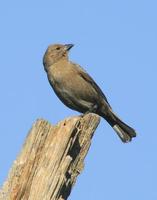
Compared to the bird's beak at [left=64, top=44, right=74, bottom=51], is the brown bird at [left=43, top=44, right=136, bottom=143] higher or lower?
lower

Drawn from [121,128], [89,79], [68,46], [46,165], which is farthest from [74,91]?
[46,165]

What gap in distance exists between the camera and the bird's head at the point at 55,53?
12.9 meters

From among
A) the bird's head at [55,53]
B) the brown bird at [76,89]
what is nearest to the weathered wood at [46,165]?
the brown bird at [76,89]

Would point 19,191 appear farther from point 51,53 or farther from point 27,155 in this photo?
point 51,53

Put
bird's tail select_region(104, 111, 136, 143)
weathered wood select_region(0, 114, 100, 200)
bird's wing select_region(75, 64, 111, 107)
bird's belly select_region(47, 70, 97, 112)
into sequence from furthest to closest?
bird's wing select_region(75, 64, 111, 107) → bird's belly select_region(47, 70, 97, 112) → bird's tail select_region(104, 111, 136, 143) → weathered wood select_region(0, 114, 100, 200)

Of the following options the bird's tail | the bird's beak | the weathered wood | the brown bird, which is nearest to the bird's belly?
the brown bird

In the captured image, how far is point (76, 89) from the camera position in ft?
40.8

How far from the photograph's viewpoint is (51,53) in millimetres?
13250

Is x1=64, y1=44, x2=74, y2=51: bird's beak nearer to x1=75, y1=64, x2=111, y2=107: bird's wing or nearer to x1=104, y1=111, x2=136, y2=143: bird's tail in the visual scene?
x1=75, y1=64, x2=111, y2=107: bird's wing

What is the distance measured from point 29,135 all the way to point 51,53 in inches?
284

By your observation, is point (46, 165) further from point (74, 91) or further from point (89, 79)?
point (89, 79)

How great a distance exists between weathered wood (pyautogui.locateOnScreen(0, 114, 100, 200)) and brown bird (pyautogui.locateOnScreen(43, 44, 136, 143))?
18.3 feet

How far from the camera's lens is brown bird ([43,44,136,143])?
40.2 ft

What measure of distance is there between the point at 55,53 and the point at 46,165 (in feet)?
24.4
